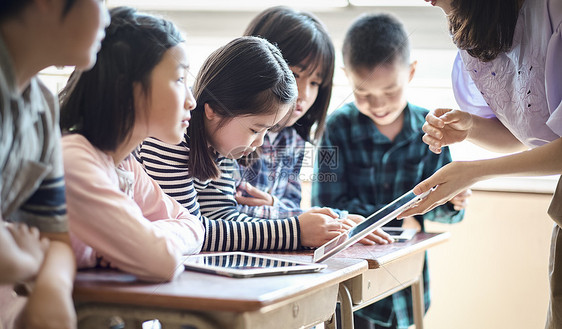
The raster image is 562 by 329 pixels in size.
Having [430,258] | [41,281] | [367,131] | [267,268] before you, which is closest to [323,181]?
[367,131]

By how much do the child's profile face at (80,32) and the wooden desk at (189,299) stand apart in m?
0.28

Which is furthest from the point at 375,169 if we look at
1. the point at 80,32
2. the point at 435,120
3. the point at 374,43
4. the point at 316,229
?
the point at 80,32

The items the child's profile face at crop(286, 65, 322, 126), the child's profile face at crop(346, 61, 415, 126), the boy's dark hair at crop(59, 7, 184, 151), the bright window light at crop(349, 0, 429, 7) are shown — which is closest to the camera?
the boy's dark hair at crop(59, 7, 184, 151)

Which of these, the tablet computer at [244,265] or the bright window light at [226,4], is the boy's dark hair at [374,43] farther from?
the tablet computer at [244,265]

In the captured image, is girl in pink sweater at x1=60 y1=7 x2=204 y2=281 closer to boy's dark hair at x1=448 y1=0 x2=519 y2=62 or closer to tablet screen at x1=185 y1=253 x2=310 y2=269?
tablet screen at x1=185 y1=253 x2=310 y2=269

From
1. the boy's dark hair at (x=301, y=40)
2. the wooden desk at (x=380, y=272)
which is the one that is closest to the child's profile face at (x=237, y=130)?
the wooden desk at (x=380, y=272)

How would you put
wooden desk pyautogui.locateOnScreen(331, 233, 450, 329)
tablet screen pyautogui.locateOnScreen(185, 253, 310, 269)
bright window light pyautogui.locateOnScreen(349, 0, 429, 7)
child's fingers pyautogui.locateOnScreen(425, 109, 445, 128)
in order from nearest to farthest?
tablet screen pyautogui.locateOnScreen(185, 253, 310, 269), wooden desk pyautogui.locateOnScreen(331, 233, 450, 329), child's fingers pyautogui.locateOnScreen(425, 109, 445, 128), bright window light pyautogui.locateOnScreen(349, 0, 429, 7)

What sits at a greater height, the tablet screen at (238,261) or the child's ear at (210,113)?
the child's ear at (210,113)

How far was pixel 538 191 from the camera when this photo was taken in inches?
87.6

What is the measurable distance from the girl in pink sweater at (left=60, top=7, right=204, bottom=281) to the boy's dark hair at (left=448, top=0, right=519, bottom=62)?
54cm

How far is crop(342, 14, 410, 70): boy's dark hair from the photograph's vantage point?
1840 mm

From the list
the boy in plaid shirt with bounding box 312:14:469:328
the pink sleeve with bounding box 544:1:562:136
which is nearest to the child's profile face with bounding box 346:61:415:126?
the boy in plaid shirt with bounding box 312:14:469:328

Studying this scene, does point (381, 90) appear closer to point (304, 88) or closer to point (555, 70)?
point (304, 88)

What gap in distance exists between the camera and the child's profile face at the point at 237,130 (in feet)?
4.13
